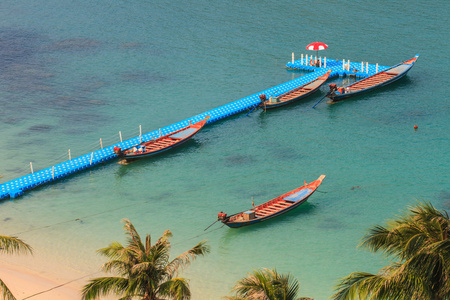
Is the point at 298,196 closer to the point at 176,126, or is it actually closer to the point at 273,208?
the point at 273,208

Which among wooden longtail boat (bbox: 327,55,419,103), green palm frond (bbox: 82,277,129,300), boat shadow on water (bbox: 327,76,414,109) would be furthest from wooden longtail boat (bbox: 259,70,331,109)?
Result: green palm frond (bbox: 82,277,129,300)

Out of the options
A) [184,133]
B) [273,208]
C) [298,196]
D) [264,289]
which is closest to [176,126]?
[184,133]

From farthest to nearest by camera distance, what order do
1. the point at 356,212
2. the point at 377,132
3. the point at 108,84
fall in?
the point at 108,84, the point at 377,132, the point at 356,212

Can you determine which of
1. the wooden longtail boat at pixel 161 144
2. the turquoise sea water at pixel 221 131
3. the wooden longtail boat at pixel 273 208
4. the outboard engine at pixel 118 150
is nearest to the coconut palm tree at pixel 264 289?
the turquoise sea water at pixel 221 131

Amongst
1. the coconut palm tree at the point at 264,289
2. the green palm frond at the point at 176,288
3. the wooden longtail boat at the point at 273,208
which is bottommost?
the wooden longtail boat at the point at 273,208

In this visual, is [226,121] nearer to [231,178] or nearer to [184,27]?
[231,178]

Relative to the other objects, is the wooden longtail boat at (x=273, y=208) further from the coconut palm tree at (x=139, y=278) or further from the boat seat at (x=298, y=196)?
the coconut palm tree at (x=139, y=278)

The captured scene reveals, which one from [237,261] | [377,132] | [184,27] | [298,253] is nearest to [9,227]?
[237,261]
